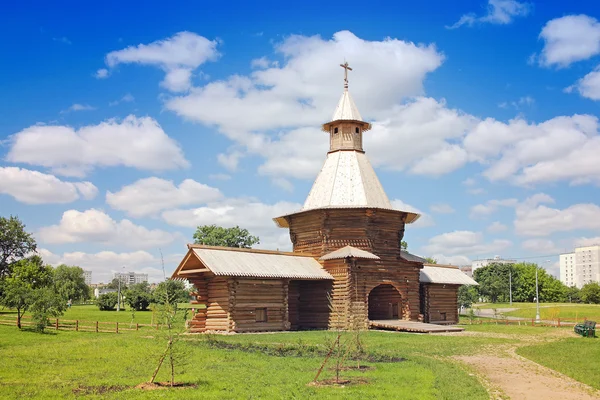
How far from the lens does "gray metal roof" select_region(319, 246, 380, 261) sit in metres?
34.2

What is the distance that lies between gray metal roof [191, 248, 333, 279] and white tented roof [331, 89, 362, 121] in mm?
11396

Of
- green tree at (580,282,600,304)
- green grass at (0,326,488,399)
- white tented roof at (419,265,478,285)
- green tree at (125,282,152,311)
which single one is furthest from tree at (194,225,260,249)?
green tree at (580,282,600,304)

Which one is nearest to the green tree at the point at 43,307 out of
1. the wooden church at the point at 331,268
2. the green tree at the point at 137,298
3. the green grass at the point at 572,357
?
the wooden church at the point at 331,268

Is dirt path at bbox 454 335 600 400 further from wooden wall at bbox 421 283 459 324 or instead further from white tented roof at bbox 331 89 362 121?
white tented roof at bbox 331 89 362 121

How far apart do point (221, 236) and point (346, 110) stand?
36777 millimetres

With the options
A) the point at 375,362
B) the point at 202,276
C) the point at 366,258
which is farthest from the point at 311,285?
the point at 375,362

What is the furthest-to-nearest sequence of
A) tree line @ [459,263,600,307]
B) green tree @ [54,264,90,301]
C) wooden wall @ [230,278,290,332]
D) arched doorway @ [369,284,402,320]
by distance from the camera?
tree line @ [459,263,600,307], green tree @ [54,264,90,301], arched doorway @ [369,284,402,320], wooden wall @ [230,278,290,332]

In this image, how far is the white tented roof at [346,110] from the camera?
137 ft

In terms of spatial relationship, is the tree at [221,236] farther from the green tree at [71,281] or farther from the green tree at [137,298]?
the green tree at [71,281]

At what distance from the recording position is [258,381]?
15.0 metres

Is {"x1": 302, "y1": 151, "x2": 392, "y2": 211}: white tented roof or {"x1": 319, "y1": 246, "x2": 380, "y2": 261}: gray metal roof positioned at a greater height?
{"x1": 302, "y1": 151, "x2": 392, "y2": 211}: white tented roof

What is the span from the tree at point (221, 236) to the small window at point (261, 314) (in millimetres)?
40928

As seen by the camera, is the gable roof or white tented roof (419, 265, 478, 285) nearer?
the gable roof

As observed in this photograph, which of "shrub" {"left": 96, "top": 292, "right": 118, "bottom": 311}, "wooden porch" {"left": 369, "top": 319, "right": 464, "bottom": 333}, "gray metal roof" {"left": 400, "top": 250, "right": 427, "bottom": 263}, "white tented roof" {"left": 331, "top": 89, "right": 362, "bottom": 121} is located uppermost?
"white tented roof" {"left": 331, "top": 89, "right": 362, "bottom": 121}
